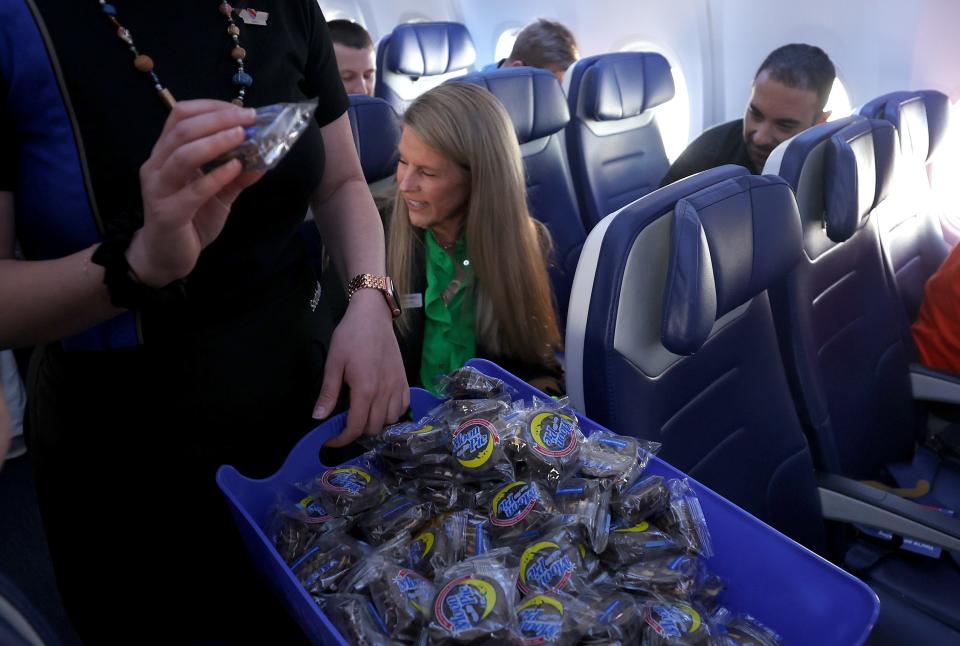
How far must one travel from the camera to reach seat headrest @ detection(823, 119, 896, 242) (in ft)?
5.64

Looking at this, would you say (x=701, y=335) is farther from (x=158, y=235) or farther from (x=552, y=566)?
(x=158, y=235)

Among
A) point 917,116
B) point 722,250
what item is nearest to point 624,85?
point 917,116

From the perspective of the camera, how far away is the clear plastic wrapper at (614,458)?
787mm

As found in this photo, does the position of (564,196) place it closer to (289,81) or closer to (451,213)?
(451,213)

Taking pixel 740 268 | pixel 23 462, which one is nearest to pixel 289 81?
pixel 740 268

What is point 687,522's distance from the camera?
0.76m

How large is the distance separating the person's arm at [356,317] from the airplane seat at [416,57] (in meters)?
3.32

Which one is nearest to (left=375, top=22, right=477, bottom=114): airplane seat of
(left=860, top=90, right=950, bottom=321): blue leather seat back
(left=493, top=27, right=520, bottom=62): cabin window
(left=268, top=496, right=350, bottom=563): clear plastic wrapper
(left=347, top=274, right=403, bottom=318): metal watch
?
(left=493, top=27, right=520, bottom=62): cabin window

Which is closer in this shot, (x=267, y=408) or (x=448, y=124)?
(x=267, y=408)

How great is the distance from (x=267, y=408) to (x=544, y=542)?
1.33 ft

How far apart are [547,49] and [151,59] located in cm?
350

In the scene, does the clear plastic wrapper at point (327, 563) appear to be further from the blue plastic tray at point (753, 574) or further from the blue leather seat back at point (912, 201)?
the blue leather seat back at point (912, 201)

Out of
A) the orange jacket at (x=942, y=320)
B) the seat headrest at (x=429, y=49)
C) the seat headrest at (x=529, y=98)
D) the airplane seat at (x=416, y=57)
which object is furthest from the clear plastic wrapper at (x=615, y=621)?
the seat headrest at (x=429, y=49)

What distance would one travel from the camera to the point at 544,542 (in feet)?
2.27
